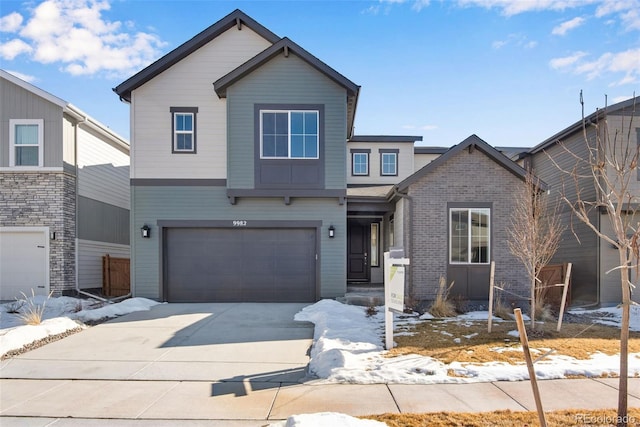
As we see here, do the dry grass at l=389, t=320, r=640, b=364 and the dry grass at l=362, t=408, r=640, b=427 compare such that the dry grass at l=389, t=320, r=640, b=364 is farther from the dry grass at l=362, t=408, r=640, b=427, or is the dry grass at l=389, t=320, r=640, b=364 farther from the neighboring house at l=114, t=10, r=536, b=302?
the neighboring house at l=114, t=10, r=536, b=302

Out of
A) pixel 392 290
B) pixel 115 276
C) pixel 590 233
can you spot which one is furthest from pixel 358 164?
pixel 392 290

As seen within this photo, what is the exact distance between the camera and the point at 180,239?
1297 centimetres

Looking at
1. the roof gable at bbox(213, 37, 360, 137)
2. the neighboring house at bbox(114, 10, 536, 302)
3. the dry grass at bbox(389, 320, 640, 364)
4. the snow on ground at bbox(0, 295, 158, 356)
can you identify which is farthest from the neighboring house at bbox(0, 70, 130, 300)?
the dry grass at bbox(389, 320, 640, 364)

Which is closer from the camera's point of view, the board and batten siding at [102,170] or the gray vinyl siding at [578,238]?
the gray vinyl siding at [578,238]

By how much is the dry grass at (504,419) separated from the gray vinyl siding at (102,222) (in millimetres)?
13031

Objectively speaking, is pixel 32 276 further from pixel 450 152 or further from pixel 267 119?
pixel 450 152

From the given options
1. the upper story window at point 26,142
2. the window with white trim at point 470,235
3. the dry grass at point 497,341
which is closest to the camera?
the dry grass at point 497,341

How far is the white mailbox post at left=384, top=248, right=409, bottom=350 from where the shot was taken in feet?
23.7

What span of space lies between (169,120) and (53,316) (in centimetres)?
633

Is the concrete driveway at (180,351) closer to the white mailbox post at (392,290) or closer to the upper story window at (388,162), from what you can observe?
the white mailbox post at (392,290)

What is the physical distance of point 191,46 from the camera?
1300cm

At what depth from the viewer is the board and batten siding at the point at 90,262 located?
45.5 feet

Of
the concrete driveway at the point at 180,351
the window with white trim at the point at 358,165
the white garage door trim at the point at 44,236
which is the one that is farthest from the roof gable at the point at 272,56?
the white garage door trim at the point at 44,236

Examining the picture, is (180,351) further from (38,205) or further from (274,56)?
(274,56)
